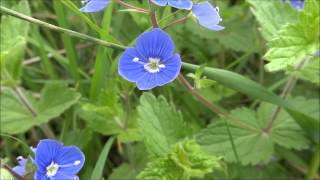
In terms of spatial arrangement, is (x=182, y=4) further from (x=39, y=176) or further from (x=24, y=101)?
(x=24, y=101)

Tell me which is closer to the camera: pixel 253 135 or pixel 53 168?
pixel 53 168

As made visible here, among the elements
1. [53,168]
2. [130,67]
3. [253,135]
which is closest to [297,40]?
[253,135]

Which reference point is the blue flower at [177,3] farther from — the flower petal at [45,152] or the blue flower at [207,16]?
the flower petal at [45,152]

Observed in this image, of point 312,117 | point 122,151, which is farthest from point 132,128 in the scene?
point 312,117

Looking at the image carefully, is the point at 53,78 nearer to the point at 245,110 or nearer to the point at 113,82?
the point at 113,82

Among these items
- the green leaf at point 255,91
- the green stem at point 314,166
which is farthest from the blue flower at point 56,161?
the green stem at point 314,166

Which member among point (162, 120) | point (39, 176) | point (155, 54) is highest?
point (155, 54)

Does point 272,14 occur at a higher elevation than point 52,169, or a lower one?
higher

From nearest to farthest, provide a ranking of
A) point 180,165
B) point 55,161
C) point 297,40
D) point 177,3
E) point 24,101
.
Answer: point 177,3 < point 55,161 < point 180,165 < point 297,40 < point 24,101
